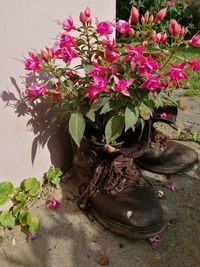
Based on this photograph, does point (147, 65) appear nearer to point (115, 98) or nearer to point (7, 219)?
point (115, 98)

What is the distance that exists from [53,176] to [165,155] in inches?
25.4

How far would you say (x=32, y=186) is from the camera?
168cm

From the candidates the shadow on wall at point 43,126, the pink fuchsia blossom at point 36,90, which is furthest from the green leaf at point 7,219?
the pink fuchsia blossom at point 36,90

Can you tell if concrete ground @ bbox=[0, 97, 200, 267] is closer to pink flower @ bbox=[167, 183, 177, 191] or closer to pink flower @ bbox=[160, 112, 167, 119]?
pink flower @ bbox=[167, 183, 177, 191]

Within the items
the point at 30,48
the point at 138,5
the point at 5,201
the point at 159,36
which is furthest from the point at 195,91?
the point at 138,5

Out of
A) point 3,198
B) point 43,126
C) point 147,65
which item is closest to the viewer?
point 147,65

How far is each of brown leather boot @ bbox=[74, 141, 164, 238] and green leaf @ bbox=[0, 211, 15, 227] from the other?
334 mm

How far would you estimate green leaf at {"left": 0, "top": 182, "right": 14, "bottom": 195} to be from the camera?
1.57m

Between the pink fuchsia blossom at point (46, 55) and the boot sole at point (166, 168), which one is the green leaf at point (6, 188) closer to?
the pink fuchsia blossom at point (46, 55)

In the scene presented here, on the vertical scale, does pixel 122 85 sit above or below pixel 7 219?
above

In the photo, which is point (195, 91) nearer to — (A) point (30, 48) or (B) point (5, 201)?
(A) point (30, 48)

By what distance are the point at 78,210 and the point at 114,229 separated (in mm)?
260

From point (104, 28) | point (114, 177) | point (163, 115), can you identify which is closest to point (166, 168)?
point (163, 115)

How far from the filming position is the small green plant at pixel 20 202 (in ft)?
5.13
